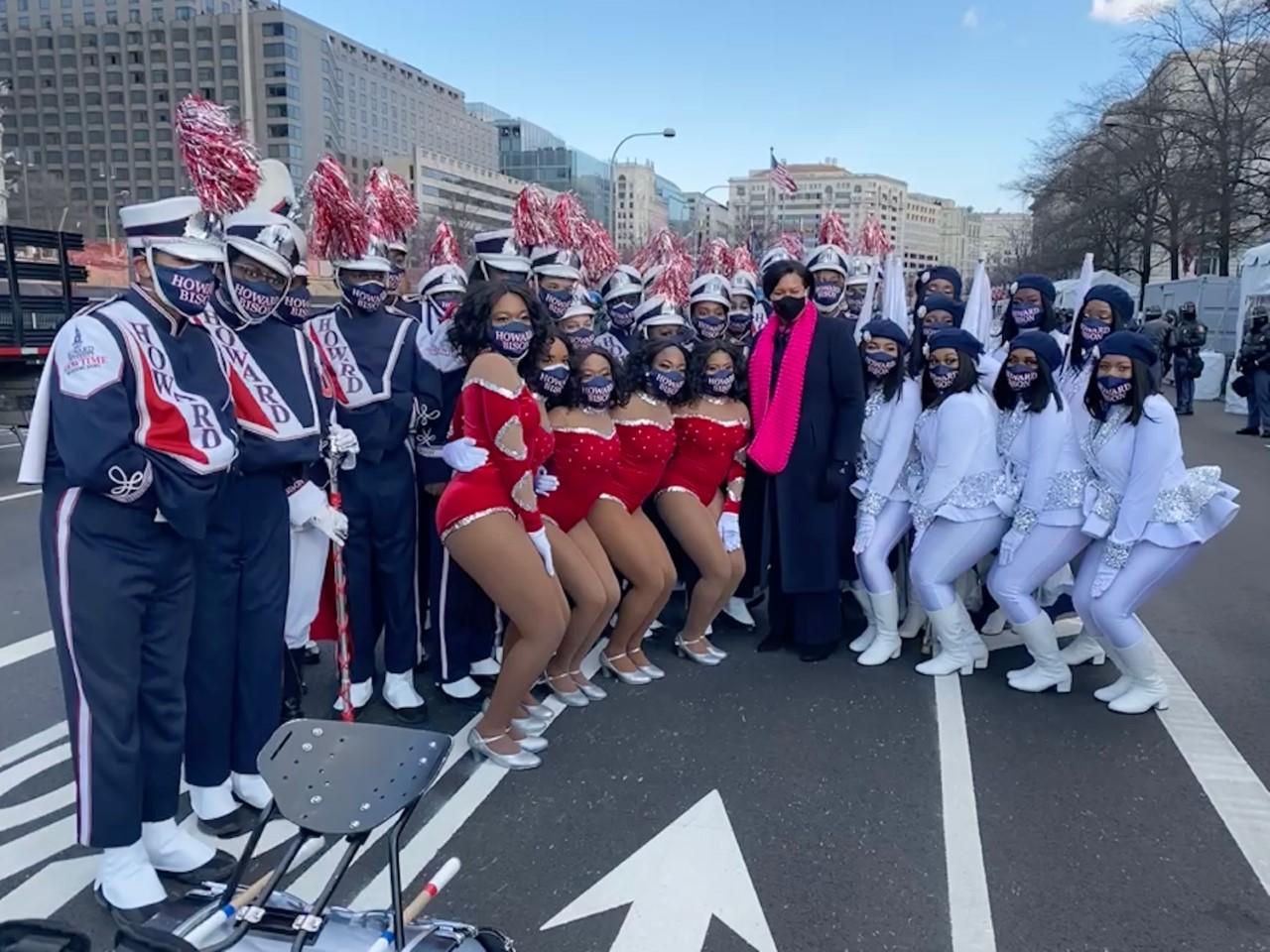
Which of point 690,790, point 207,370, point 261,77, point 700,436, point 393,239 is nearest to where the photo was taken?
point 207,370

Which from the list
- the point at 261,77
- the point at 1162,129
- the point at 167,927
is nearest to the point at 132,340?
the point at 167,927

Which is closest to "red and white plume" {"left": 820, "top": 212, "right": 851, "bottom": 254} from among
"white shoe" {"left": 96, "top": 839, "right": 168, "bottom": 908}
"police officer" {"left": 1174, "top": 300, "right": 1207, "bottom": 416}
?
"white shoe" {"left": 96, "top": 839, "right": 168, "bottom": 908}

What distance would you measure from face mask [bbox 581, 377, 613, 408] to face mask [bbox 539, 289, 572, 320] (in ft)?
2.28

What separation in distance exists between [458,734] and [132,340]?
232 cm

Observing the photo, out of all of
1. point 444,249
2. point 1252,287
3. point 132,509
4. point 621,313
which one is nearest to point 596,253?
point 621,313

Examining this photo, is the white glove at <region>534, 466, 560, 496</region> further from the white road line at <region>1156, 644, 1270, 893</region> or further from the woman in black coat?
the white road line at <region>1156, 644, 1270, 893</region>

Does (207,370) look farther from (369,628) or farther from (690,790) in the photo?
(690,790)

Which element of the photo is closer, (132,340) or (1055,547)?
(132,340)

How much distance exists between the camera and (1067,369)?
5250 millimetres

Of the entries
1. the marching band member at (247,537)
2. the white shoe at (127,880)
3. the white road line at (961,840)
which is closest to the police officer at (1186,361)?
the white road line at (961,840)

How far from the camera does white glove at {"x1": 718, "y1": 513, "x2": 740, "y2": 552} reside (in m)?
5.21

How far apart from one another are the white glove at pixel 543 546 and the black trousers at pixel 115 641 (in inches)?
54.6

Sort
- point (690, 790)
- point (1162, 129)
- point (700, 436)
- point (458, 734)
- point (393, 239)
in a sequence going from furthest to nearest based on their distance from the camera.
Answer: point (1162, 129), point (393, 239), point (700, 436), point (458, 734), point (690, 790)

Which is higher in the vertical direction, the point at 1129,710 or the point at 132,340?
the point at 132,340
